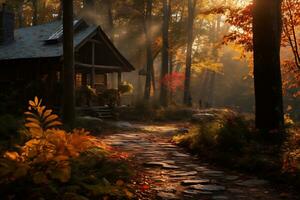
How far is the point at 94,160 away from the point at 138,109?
17041mm

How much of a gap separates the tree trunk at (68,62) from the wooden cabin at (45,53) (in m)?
6.87

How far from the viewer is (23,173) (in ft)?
13.9

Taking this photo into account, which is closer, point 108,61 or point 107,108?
point 107,108

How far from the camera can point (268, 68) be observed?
9.19 metres

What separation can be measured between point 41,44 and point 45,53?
6.64 ft

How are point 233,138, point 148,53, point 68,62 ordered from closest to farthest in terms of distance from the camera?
point 233,138, point 68,62, point 148,53

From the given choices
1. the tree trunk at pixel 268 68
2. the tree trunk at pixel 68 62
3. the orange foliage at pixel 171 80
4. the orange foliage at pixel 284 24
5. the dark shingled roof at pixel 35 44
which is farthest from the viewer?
the orange foliage at pixel 171 80

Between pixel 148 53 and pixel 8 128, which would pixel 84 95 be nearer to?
pixel 8 128

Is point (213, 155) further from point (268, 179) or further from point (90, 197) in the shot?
point (90, 197)

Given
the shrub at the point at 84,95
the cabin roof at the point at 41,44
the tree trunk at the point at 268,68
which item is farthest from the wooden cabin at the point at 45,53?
the tree trunk at the point at 268,68

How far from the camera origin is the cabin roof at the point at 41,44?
65.9 feet

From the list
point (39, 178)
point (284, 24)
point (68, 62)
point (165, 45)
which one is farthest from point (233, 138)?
point (165, 45)

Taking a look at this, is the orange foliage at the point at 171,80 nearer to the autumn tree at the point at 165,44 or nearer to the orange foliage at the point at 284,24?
the autumn tree at the point at 165,44

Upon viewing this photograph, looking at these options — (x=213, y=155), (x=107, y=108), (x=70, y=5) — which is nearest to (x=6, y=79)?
(x=107, y=108)
